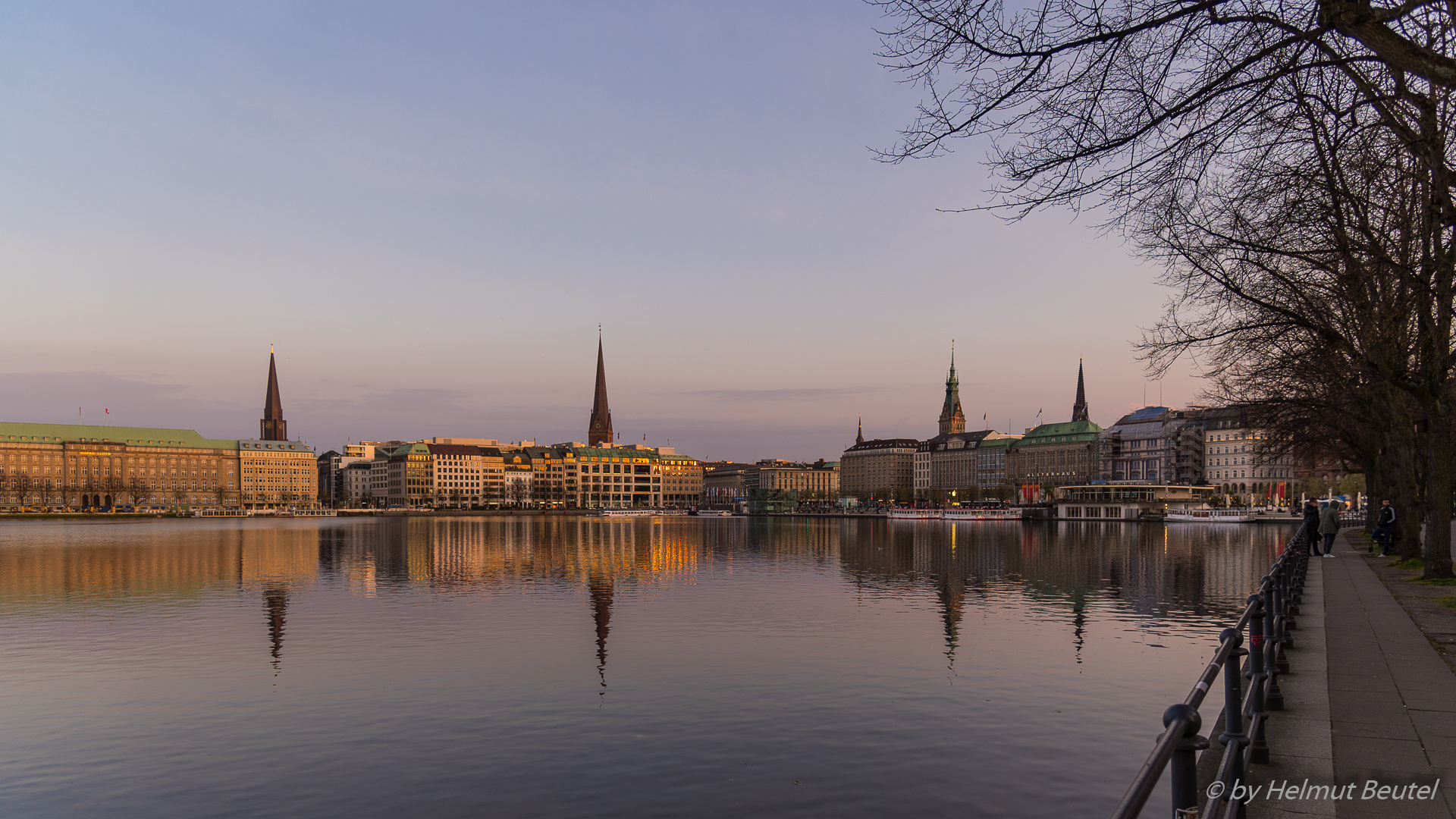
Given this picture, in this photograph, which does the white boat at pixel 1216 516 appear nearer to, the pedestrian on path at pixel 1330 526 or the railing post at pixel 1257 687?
the pedestrian on path at pixel 1330 526

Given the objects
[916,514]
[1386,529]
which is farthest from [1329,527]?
[916,514]

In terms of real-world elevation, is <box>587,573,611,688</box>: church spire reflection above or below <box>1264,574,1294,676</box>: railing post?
below

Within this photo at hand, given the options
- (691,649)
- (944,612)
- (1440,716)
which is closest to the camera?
(1440,716)

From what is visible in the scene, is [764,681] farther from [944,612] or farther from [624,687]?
[944,612]

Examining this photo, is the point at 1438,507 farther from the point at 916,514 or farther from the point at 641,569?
the point at 916,514

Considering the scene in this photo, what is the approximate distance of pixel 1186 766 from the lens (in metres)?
4.98

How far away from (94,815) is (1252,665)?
1382 centimetres

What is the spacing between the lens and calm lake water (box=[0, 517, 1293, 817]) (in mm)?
14102

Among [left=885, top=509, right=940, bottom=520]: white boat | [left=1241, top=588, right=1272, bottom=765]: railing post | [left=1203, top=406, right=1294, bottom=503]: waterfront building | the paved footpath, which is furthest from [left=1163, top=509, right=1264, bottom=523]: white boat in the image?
[left=1241, top=588, right=1272, bottom=765]: railing post

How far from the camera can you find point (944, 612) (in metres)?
31.8

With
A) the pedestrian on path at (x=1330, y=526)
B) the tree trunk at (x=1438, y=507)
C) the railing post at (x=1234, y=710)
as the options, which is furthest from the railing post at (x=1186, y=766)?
the pedestrian on path at (x=1330, y=526)

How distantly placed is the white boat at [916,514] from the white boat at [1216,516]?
38049 mm

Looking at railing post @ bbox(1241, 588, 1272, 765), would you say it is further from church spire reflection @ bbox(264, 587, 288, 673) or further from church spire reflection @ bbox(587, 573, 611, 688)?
church spire reflection @ bbox(264, 587, 288, 673)

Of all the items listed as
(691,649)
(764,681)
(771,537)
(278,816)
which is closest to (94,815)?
(278,816)
